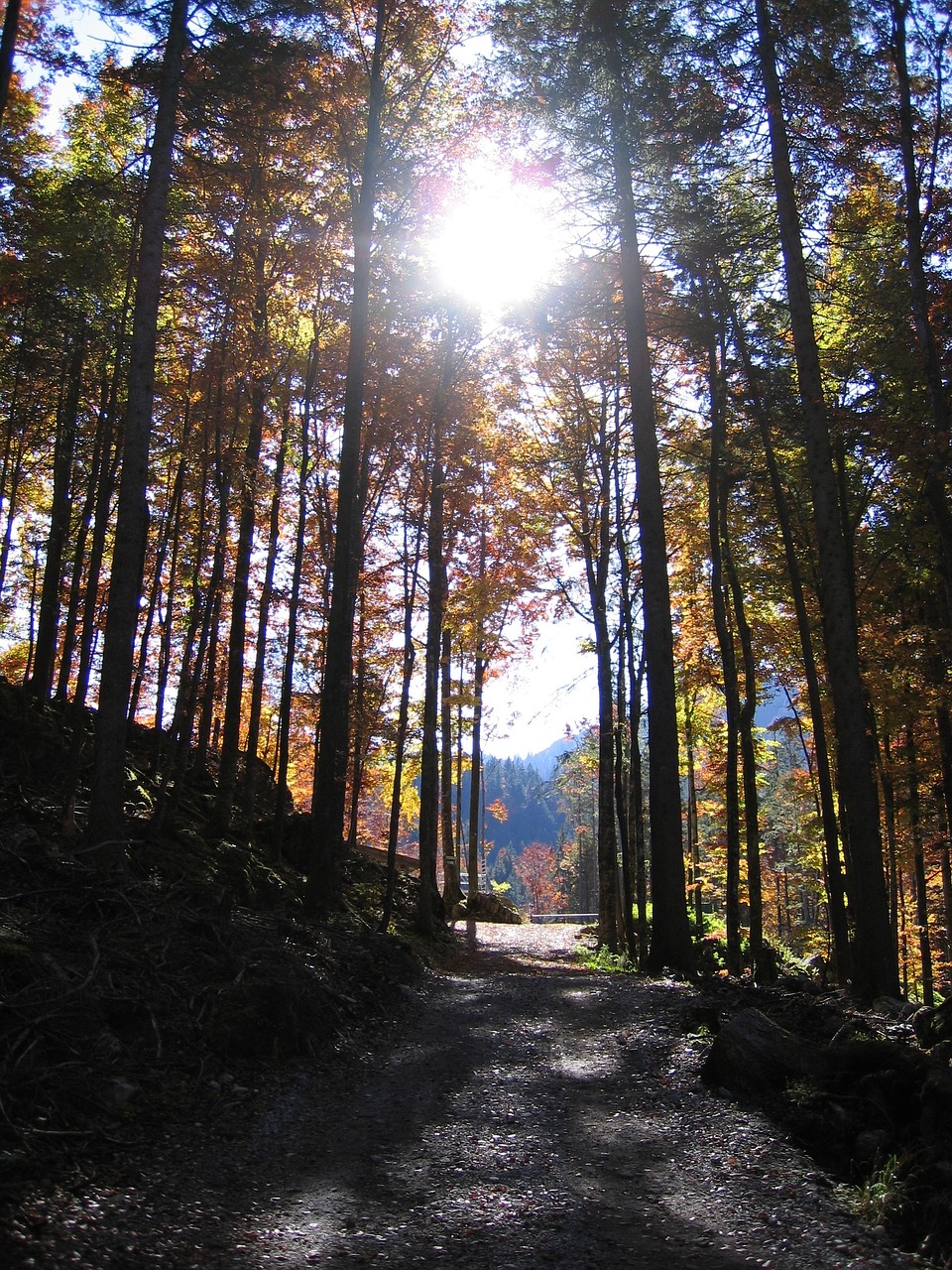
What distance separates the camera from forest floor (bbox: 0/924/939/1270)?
3.12 meters

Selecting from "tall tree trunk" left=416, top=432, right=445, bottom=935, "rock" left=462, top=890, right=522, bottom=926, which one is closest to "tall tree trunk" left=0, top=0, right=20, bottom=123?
"tall tree trunk" left=416, top=432, right=445, bottom=935

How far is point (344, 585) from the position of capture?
1139 cm

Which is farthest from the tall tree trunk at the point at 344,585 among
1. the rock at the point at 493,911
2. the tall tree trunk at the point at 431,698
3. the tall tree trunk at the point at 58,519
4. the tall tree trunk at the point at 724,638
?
the rock at the point at 493,911

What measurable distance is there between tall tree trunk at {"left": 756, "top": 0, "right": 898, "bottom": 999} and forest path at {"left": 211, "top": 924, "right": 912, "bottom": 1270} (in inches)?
124

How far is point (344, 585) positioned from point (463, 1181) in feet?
Answer: 27.8

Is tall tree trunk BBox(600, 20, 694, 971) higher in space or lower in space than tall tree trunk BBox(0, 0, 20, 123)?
lower

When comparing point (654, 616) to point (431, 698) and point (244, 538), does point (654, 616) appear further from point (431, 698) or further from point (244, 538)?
point (244, 538)

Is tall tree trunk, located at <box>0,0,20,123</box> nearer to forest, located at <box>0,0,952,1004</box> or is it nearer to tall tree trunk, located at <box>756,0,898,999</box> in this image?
forest, located at <box>0,0,952,1004</box>

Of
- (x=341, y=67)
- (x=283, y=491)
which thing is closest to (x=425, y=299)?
(x=341, y=67)

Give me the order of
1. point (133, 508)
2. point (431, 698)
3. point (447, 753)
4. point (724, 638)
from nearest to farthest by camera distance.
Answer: point (133, 508) < point (724, 638) < point (431, 698) < point (447, 753)

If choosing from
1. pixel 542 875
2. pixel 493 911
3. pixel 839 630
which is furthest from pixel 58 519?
pixel 542 875

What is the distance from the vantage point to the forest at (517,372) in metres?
9.98

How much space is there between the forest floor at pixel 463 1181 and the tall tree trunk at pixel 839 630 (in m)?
3.29

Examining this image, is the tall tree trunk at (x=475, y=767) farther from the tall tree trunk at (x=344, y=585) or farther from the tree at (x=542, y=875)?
the tree at (x=542, y=875)
